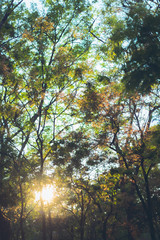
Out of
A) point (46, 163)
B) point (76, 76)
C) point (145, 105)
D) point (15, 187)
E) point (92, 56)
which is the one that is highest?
point (92, 56)

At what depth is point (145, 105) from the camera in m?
13.0

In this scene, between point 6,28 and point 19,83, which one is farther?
point 6,28

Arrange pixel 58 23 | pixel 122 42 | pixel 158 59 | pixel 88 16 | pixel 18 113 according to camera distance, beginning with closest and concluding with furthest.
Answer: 1. pixel 158 59
2. pixel 122 42
3. pixel 18 113
4. pixel 58 23
5. pixel 88 16

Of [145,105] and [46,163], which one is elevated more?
[145,105]

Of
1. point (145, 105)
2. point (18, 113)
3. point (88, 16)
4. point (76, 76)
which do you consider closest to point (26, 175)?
point (18, 113)

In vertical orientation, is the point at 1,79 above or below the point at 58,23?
below

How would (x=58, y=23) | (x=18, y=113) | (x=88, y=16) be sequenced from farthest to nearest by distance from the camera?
(x=88, y=16) < (x=58, y=23) < (x=18, y=113)

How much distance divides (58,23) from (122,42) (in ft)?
22.1

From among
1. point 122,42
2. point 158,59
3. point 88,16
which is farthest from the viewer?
point 88,16

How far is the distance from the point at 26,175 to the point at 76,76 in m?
6.93

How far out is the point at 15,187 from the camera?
49.0 ft

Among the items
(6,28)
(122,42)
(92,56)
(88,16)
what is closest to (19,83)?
(6,28)

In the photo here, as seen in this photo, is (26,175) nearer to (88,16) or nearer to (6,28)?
(6,28)

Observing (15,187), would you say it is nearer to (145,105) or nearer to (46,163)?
(46,163)
